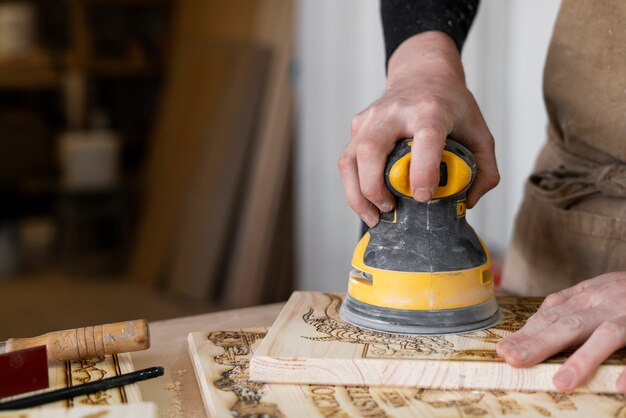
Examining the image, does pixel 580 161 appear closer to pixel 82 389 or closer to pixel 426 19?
pixel 426 19

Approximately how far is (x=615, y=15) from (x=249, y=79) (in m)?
3.22

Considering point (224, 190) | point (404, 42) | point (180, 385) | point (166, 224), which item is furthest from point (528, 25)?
point (166, 224)

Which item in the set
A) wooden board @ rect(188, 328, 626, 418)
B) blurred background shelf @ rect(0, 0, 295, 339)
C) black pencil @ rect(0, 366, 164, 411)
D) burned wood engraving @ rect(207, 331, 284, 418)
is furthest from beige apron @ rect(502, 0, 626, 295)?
blurred background shelf @ rect(0, 0, 295, 339)

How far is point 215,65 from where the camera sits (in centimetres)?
471

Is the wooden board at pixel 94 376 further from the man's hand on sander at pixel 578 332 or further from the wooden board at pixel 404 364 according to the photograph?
the man's hand on sander at pixel 578 332

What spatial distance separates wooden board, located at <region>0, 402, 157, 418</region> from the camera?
925 millimetres

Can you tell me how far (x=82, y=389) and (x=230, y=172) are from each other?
3.47 metres

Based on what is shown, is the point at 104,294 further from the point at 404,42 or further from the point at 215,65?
the point at 404,42

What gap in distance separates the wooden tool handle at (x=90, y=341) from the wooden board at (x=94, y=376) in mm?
14

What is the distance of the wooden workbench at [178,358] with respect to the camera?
1.00m

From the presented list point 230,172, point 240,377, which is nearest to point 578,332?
point 240,377

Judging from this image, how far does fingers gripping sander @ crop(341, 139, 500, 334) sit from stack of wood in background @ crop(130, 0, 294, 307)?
→ 309cm

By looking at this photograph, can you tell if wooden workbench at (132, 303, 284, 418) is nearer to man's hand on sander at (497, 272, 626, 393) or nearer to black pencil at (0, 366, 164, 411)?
black pencil at (0, 366, 164, 411)

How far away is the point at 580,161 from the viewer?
1412 millimetres
